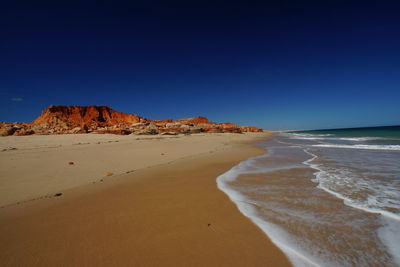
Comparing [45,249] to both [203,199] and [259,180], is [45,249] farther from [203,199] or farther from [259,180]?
[259,180]

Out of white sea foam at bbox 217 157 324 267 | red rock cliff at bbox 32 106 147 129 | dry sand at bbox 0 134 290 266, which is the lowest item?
white sea foam at bbox 217 157 324 267

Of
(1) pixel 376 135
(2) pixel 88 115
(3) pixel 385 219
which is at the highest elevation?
(2) pixel 88 115

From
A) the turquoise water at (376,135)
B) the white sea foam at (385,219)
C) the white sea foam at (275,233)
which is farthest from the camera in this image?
the turquoise water at (376,135)

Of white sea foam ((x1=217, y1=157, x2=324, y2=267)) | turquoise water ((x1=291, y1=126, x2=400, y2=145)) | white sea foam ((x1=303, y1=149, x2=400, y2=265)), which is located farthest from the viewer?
turquoise water ((x1=291, y1=126, x2=400, y2=145))

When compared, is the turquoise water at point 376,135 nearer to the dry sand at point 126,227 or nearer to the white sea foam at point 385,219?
the white sea foam at point 385,219

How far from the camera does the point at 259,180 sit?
464cm

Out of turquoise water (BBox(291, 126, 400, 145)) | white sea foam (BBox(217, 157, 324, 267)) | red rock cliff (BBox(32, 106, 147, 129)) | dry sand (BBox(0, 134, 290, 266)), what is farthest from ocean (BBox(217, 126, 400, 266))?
red rock cliff (BBox(32, 106, 147, 129))

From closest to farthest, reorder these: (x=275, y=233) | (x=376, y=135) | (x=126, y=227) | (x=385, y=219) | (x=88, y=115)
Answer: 1. (x=275, y=233)
2. (x=126, y=227)
3. (x=385, y=219)
4. (x=376, y=135)
5. (x=88, y=115)

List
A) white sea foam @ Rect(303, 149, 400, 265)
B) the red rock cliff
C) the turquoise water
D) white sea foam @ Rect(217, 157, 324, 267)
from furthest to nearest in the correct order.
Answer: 1. the red rock cliff
2. the turquoise water
3. white sea foam @ Rect(303, 149, 400, 265)
4. white sea foam @ Rect(217, 157, 324, 267)

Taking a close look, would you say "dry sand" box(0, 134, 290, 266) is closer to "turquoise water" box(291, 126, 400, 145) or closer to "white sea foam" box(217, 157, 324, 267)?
"white sea foam" box(217, 157, 324, 267)

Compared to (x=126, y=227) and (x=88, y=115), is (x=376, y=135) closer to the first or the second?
(x=126, y=227)

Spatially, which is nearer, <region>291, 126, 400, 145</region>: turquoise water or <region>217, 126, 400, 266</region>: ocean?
<region>217, 126, 400, 266</region>: ocean

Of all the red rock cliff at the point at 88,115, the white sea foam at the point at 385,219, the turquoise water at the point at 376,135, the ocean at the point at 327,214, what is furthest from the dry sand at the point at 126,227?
the red rock cliff at the point at 88,115

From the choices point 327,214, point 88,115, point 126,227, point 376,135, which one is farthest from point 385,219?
point 88,115
